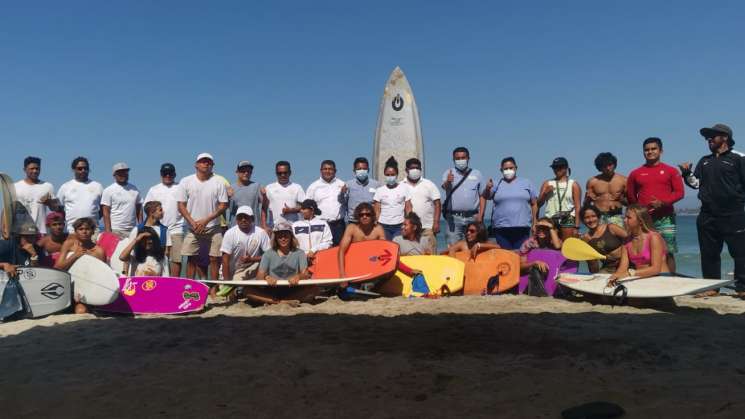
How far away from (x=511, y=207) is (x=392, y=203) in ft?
4.54

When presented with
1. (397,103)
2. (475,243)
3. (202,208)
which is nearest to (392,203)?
(475,243)

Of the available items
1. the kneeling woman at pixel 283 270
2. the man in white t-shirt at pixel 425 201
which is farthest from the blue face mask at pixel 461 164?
the kneeling woman at pixel 283 270

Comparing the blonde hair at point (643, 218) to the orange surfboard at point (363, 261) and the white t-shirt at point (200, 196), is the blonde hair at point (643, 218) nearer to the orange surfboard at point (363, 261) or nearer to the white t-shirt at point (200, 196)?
the orange surfboard at point (363, 261)

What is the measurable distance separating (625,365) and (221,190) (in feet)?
14.5

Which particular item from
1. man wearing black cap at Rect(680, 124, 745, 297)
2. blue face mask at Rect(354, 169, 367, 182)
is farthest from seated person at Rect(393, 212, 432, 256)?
man wearing black cap at Rect(680, 124, 745, 297)

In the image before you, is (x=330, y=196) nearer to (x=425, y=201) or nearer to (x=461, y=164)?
(x=425, y=201)

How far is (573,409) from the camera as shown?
2469mm

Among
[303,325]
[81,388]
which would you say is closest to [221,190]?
[303,325]

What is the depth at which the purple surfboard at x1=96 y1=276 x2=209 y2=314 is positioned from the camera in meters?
5.00

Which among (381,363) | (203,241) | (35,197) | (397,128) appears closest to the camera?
(381,363)

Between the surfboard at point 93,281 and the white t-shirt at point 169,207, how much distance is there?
1.30m

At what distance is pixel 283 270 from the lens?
5441mm

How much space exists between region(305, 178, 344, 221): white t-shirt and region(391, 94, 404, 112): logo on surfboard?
380 cm

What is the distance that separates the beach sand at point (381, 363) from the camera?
2.64 meters
